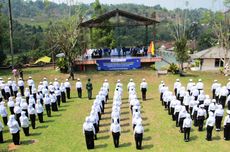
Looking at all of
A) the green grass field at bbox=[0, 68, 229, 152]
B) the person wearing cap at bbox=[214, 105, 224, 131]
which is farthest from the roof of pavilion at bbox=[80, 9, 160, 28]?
the person wearing cap at bbox=[214, 105, 224, 131]

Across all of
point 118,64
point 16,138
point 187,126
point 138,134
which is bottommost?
point 16,138

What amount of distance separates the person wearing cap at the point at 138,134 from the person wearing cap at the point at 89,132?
1.57 meters

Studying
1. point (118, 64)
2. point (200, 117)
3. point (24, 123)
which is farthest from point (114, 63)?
point (24, 123)

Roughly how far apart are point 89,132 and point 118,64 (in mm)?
15878

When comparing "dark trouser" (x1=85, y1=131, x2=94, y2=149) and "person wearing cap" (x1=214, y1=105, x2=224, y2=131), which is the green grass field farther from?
"person wearing cap" (x1=214, y1=105, x2=224, y2=131)

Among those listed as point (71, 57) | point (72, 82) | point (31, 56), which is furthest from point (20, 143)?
point (31, 56)

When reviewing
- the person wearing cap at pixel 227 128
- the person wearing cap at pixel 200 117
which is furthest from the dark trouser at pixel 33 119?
the person wearing cap at pixel 227 128

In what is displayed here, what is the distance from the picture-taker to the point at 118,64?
2728cm

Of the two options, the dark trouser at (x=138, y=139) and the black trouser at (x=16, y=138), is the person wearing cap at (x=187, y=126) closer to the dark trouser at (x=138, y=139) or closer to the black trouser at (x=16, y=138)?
the dark trouser at (x=138, y=139)

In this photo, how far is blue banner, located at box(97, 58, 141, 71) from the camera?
2719 cm

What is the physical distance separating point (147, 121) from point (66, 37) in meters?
12.5

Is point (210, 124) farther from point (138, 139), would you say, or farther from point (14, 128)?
point (14, 128)

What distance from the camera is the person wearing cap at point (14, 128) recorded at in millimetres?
12043

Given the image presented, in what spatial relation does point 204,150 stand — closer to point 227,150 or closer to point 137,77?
point 227,150
